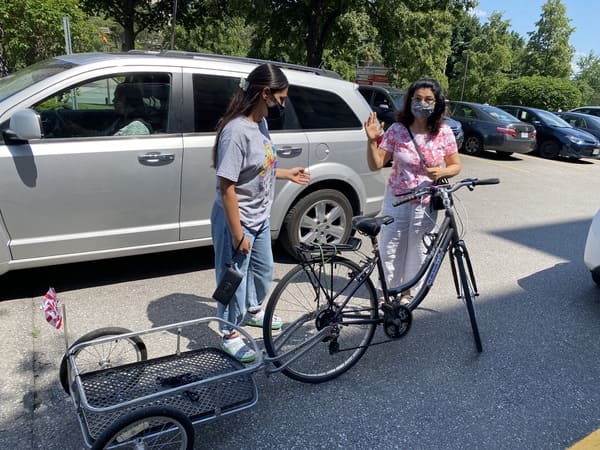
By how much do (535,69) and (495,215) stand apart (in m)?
37.1

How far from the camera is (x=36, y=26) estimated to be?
1505cm

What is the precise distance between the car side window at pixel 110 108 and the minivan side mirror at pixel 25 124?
1.01 ft

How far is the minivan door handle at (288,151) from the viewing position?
14.0ft

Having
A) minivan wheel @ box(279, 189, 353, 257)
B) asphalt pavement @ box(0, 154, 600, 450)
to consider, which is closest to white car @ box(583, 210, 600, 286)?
asphalt pavement @ box(0, 154, 600, 450)

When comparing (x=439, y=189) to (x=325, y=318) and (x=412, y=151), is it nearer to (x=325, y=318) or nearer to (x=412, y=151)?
(x=412, y=151)

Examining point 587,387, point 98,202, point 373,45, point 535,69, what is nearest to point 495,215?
point 587,387

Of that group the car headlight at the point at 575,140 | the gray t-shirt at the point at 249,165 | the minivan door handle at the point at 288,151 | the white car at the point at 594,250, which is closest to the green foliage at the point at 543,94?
the car headlight at the point at 575,140

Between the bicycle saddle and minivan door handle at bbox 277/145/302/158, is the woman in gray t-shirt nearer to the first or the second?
the bicycle saddle

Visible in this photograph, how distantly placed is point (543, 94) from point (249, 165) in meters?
29.8

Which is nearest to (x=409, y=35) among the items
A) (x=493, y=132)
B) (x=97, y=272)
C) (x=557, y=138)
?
(x=493, y=132)

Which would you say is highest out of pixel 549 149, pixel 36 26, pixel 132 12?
pixel 132 12

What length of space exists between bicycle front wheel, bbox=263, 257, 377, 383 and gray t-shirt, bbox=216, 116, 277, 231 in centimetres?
42

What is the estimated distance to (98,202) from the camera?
142 inches

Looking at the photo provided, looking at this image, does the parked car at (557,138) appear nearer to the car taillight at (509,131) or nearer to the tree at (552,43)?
the car taillight at (509,131)
